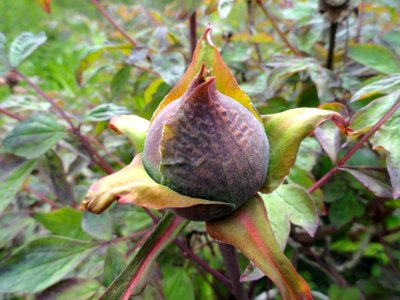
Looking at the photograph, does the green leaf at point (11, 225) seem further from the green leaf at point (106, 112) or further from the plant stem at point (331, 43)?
the plant stem at point (331, 43)

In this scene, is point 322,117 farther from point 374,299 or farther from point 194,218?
point 374,299

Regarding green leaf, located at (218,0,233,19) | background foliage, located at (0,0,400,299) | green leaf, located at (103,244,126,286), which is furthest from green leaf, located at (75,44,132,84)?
green leaf, located at (103,244,126,286)

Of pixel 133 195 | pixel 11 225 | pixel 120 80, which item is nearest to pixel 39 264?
pixel 11 225

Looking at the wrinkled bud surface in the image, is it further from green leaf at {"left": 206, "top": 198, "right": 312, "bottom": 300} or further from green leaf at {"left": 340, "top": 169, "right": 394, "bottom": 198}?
green leaf at {"left": 340, "top": 169, "right": 394, "bottom": 198}

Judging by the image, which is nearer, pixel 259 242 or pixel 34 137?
pixel 259 242

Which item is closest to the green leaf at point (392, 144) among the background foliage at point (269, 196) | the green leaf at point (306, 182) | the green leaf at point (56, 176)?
the background foliage at point (269, 196)

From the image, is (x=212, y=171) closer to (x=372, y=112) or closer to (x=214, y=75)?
(x=214, y=75)
